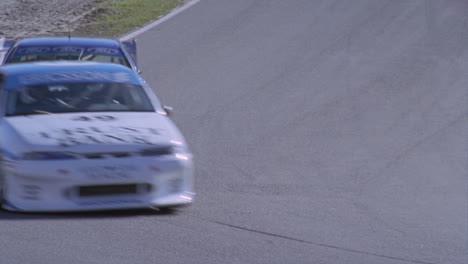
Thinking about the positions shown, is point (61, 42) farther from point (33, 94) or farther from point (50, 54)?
point (33, 94)

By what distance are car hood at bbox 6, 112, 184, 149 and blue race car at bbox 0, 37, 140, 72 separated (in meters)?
4.12

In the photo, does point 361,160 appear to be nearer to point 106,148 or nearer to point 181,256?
point 181,256

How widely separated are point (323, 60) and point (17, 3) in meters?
10.7

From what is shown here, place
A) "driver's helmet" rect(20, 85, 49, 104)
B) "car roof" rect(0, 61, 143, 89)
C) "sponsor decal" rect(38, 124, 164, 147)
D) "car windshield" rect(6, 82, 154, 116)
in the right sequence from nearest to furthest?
1. "sponsor decal" rect(38, 124, 164, 147)
2. "car windshield" rect(6, 82, 154, 116)
3. "driver's helmet" rect(20, 85, 49, 104)
4. "car roof" rect(0, 61, 143, 89)

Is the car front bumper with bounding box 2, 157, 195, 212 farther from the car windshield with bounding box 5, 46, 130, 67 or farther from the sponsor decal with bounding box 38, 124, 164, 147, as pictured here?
the car windshield with bounding box 5, 46, 130, 67

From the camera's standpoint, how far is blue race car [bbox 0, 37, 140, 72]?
11.2m

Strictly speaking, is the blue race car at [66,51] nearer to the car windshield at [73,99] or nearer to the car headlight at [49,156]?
the car windshield at [73,99]

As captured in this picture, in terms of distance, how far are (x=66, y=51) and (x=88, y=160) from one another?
5.59 meters

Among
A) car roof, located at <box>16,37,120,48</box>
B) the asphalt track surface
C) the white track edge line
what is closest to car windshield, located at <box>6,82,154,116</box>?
the asphalt track surface

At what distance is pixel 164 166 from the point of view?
6320mm

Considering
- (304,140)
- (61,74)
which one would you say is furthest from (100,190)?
(304,140)

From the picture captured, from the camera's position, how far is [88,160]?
6.01 meters

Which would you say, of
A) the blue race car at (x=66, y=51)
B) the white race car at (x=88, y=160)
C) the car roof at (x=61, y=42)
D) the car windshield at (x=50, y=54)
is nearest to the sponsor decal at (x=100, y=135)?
the white race car at (x=88, y=160)

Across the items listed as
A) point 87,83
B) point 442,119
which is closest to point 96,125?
point 87,83
